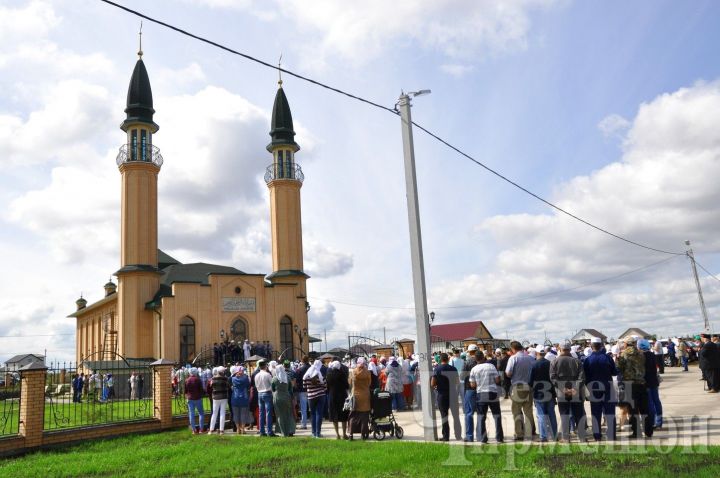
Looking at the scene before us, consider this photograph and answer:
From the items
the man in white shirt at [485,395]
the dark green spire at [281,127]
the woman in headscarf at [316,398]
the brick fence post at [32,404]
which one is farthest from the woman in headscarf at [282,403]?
the dark green spire at [281,127]

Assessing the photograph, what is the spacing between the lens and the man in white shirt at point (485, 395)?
11.0 metres

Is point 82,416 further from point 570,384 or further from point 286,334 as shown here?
point 286,334

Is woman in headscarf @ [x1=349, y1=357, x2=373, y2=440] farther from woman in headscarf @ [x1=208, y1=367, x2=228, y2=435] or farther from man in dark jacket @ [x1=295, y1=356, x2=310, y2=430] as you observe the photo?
woman in headscarf @ [x1=208, y1=367, x2=228, y2=435]

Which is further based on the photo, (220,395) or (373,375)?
(373,375)

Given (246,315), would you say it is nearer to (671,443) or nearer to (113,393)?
(113,393)

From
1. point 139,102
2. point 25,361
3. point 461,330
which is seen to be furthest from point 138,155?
point 461,330

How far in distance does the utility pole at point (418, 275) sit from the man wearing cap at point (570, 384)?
2.41 metres

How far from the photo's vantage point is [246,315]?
38.8 meters

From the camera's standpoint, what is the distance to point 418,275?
13.0 metres

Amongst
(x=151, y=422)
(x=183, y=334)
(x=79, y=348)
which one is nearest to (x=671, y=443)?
(x=151, y=422)

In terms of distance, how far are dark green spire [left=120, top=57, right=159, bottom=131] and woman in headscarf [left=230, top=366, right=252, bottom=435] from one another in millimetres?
30191

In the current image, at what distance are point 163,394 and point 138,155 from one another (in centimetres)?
2737

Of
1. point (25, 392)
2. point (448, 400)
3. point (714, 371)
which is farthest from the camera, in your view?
point (714, 371)

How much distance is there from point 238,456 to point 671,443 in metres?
6.91
